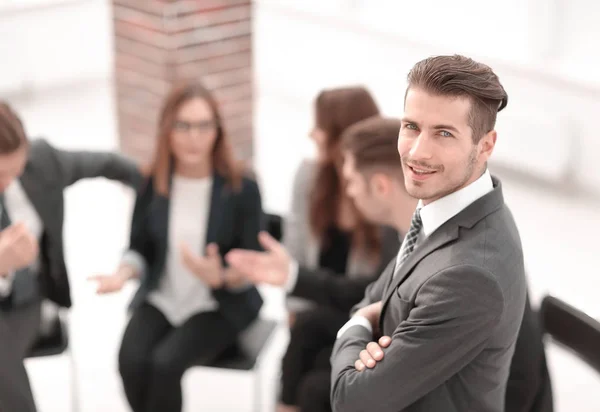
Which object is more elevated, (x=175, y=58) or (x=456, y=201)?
(x=456, y=201)

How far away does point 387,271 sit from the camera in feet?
6.75

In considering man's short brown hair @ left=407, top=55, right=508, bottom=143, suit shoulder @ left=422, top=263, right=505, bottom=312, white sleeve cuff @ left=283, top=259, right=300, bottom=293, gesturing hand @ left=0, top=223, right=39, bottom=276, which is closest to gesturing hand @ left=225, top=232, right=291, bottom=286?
white sleeve cuff @ left=283, top=259, right=300, bottom=293

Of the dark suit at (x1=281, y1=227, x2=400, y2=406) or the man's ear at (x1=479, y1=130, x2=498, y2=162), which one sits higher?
the man's ear at (x1=479, y1=130, x2=498, y2=162)

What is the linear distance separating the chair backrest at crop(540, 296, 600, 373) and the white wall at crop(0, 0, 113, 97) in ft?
18.2

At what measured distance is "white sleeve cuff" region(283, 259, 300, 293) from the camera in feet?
10.2

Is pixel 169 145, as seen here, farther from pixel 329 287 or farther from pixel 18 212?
pixel 329 287

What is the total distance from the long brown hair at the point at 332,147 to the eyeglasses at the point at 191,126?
42 centimetres

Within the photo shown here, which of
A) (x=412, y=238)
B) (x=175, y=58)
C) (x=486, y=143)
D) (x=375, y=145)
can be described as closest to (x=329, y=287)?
(x=375, y=145)

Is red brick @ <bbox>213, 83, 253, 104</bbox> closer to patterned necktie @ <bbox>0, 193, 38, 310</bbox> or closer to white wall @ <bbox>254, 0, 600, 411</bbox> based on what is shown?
white wall @ <bbox>254, 0, 600, 411</bbox>

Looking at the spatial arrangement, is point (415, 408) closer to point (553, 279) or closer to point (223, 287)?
point (223, 287)

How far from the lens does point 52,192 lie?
3348mm

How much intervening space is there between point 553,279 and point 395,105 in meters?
2.35

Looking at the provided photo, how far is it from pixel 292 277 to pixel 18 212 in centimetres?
107

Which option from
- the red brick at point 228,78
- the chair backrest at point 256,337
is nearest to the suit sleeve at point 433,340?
the chair backrest at point 256,337
